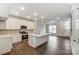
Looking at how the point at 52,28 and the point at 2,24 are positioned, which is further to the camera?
the point at 52,28

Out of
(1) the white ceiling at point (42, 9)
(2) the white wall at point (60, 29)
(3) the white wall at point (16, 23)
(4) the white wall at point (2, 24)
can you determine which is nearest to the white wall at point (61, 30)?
(2) the white wall at point (60, 29)

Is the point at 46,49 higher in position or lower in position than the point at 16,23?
lower

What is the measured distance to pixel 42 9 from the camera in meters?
1.54

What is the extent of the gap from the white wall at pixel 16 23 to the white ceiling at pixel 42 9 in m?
0.10

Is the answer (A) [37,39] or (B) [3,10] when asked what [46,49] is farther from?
(B) [3,10]

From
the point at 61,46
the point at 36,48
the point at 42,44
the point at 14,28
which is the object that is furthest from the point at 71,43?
the point at 14,28

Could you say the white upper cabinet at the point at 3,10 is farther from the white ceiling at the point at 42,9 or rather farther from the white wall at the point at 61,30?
the white wall at the point at 61,30

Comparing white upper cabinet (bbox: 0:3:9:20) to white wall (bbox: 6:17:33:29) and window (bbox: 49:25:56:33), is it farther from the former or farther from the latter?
window (bbox: 49:25:56:33)

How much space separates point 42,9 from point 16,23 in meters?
0.57

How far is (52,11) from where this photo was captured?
153 cm

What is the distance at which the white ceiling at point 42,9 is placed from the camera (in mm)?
1509

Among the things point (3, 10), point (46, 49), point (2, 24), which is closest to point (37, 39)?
point (46, 49)

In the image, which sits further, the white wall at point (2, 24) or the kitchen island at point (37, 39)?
the kitchen island at point (37, 39)

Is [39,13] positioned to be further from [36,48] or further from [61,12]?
[36,48]
